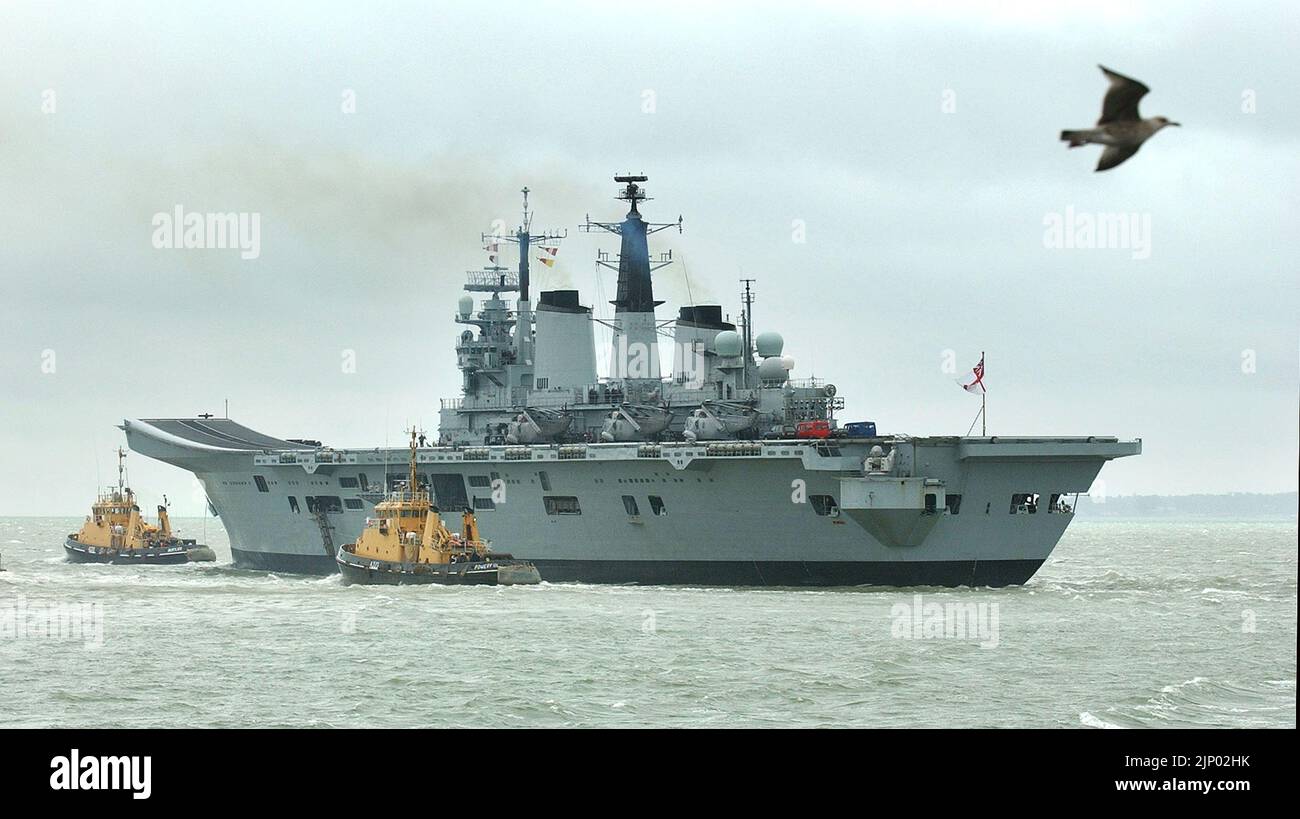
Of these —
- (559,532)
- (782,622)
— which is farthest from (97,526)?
(782,622)

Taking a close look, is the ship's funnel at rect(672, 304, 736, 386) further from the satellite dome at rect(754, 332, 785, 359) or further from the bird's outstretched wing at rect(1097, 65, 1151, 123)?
the bird's outstretched wing at rect(1097, 65, 1151, 123)

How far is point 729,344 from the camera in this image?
41.5 m

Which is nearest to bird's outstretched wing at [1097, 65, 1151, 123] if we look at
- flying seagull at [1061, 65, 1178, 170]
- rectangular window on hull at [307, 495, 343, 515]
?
flying seagull at [1061, 65, 1178, 170]

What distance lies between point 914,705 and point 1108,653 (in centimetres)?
633

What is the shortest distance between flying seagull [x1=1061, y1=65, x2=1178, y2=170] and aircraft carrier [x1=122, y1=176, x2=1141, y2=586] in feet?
95.1

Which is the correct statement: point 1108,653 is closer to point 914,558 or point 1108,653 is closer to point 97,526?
point 914,558

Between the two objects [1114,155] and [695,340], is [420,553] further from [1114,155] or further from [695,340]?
[1114,155]

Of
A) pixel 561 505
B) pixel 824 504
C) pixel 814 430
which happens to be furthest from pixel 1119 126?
pixel 561 505

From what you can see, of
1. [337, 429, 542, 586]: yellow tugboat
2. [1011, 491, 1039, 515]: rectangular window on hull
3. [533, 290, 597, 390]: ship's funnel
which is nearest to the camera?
[1011, 491, 1039, 515]: rectangular window on hull

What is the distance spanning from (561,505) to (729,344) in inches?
221

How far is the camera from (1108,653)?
1050 inches

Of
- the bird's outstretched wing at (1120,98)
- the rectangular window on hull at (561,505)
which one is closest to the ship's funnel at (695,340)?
the rectangular window on hull at (561,505)

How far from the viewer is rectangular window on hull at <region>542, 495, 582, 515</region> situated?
40.3 m

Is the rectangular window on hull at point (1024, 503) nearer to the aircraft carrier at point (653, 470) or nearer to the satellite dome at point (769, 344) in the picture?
the aircraft carrier at point (653, 470)
